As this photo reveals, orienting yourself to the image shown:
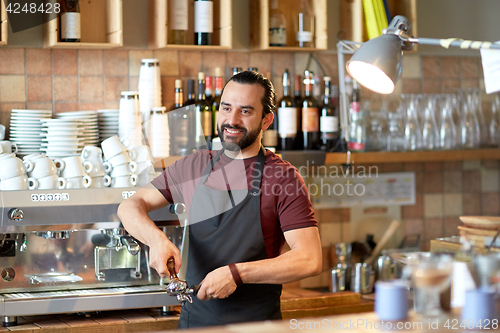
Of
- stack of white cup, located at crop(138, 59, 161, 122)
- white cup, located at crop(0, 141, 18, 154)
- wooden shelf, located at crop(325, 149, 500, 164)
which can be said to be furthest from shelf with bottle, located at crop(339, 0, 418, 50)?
white cup, located at crop(0, 141, 18, 154)

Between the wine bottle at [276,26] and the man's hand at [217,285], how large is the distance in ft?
4.51

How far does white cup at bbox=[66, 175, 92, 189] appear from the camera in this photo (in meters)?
2.09

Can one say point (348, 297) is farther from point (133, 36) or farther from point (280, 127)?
point (133, 36)

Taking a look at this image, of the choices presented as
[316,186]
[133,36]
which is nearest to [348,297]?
[316,186]

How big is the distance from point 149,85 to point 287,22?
82cm

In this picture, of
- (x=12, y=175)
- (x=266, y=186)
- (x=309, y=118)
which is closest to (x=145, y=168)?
(x=12, y=175)

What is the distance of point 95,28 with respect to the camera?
2557 mm

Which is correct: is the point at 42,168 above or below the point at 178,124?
below

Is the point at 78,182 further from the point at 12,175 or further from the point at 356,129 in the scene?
the point at 356,129

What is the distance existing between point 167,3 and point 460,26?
1696 mm

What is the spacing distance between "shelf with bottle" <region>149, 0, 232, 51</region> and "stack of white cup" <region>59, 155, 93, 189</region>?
68 cm

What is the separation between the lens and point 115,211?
2043 mm

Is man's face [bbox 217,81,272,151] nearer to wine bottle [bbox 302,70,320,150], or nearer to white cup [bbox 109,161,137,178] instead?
white cup [bbox 109,161,137,178]

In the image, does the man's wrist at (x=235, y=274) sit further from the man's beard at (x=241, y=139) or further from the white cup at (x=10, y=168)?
the white cup at (x=10, y=168)
